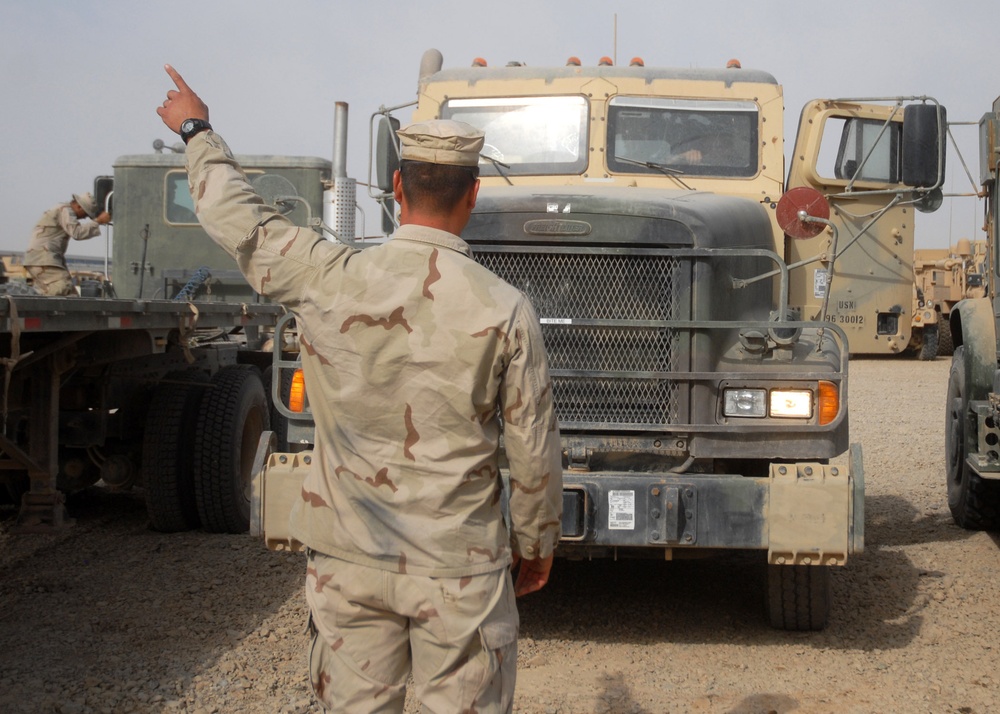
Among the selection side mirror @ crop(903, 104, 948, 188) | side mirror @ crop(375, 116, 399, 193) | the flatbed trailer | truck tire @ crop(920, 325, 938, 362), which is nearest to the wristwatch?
the flatbed trailer

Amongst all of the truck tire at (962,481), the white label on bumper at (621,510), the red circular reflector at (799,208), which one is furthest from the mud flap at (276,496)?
the truck tire at (962,481)

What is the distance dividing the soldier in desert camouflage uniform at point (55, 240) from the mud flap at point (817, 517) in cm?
682

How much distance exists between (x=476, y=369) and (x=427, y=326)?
0.13 meters

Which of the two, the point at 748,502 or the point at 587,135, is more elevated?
the point at 587,135

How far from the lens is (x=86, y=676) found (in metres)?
4.10

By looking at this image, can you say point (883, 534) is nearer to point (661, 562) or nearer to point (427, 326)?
point (661, 562)

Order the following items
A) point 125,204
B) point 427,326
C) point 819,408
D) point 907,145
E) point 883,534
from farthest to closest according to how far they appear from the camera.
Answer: point 125,204, point 883,534, point 907,145, point 819,408, point 427,326

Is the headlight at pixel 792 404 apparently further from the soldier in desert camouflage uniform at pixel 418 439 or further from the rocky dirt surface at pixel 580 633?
the soldier in desert camouflage uniform at pixel 418 439

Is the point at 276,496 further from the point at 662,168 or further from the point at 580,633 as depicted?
the point at 662,168

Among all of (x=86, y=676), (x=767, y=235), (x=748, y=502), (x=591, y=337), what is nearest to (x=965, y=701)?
(x=748, y=502)

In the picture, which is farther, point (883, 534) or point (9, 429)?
point (883, 534)

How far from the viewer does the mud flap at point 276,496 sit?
4223mm

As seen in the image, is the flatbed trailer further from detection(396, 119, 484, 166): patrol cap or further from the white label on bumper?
detection(396, 119, 484, 166): patrol cap

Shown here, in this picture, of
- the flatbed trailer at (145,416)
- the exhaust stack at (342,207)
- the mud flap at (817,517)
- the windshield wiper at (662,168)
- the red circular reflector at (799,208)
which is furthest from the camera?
the windshield wiper at (662,168)
